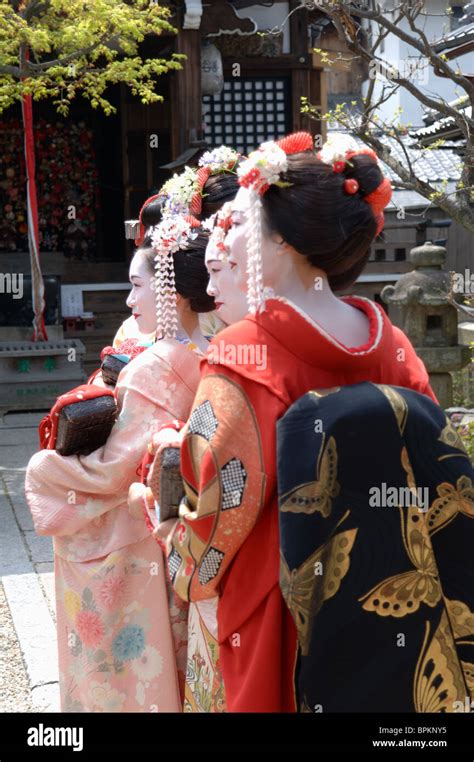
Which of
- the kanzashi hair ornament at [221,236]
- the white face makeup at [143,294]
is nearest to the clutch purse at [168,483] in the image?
the kanzashi hair ornament at [221,236]

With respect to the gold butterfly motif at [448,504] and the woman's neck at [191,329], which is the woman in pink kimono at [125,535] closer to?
the woman's neck at [191,329]

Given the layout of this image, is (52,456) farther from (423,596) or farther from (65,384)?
(65,384)

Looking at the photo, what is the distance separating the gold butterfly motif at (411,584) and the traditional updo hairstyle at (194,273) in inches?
47.5

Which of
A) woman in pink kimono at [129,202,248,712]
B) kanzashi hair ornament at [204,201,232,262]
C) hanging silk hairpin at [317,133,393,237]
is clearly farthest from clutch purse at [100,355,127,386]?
hanging silk hairpin at [317,133,393,237]

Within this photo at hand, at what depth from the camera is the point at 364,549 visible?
2029mm

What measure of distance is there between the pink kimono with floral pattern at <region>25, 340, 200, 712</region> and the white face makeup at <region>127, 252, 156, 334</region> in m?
0.15

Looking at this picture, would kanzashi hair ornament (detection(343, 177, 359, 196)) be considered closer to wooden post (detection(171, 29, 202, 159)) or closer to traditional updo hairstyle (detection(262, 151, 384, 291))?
traditional updo hairstyle (detection(262, 151, 384, 291))

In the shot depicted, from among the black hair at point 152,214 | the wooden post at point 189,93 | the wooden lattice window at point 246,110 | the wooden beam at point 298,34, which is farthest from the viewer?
the wooden lattice window at point 246,110

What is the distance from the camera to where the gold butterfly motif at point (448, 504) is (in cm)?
208

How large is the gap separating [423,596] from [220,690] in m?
0.62

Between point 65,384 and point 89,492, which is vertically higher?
point 89,492

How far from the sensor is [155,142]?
13.8 m

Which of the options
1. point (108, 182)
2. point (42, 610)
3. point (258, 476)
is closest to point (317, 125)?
point (108, 182)

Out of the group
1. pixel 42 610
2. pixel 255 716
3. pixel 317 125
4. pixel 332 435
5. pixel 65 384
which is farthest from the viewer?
pixel 317 125
